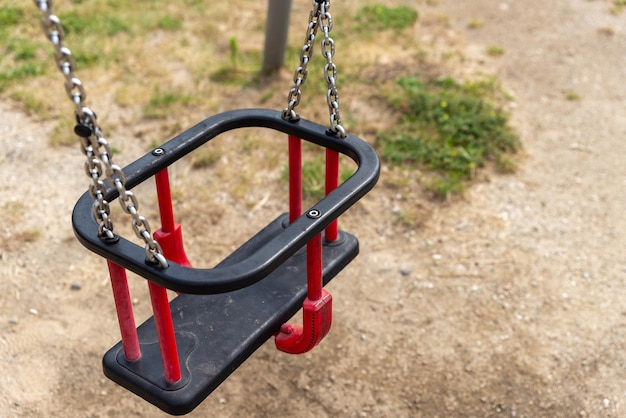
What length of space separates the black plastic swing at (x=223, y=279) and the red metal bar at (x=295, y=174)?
7 centimetres

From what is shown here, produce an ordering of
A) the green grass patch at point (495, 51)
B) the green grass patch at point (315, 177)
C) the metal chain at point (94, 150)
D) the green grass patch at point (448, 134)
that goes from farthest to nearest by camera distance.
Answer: the green grass patch at point (495, 51) < the green grass patch at point (448, 134) < the green grass patch at point (315, 177) < the metal chain at point (94, 150)

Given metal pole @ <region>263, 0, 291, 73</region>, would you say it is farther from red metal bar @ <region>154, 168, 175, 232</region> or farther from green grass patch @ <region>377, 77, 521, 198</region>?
red metal bar @ <region>154, 168, 175, 232</region>

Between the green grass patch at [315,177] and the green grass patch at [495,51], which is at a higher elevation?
the green grass patch at [495,51]

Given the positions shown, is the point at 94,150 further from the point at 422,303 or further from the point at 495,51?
the point at 495,51

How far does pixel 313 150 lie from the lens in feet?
14.3

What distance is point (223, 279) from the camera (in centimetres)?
179

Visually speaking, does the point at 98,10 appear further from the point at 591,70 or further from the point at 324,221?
the point at 324,221

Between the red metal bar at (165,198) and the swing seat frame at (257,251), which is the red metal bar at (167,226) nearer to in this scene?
the red metal bar at (165,198)

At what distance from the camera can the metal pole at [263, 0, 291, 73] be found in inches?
183

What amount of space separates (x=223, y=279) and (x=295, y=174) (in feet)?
3.04

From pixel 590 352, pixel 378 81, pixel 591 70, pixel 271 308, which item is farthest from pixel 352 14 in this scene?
pixel 271 308

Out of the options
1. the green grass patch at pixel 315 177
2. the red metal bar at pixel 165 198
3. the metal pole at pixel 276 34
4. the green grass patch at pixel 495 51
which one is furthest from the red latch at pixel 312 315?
the green grass patch at pixel 495 51

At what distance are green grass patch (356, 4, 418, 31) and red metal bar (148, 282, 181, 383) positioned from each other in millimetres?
3944

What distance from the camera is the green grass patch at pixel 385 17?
18.4ft
